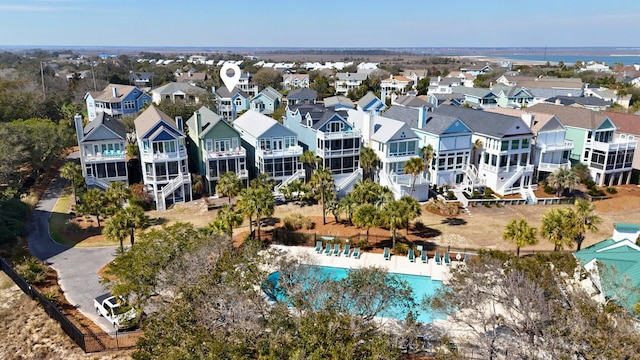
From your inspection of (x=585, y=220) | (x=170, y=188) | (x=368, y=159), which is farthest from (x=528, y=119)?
(x=170, y=188)

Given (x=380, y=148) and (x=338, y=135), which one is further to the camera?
(x=380, y=148)

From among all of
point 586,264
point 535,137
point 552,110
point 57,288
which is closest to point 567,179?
point 535,137

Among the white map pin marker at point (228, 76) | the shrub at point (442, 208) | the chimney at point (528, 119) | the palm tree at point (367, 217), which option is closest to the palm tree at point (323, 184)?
the palm tree at point (367, 217)

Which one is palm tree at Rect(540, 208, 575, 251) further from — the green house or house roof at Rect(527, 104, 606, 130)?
the green house

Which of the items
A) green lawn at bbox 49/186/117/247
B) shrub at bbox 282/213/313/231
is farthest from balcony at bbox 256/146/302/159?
green lawn at bbox 49/186/117/247

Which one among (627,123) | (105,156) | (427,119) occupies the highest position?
(427,119)

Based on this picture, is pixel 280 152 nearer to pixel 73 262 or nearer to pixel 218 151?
pixel 218 151

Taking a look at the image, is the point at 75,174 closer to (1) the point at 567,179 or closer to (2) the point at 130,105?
(2) the point at 130,105
